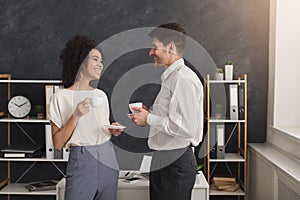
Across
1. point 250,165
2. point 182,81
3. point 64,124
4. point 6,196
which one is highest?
point 182,81

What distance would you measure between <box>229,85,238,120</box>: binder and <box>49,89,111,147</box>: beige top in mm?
1534

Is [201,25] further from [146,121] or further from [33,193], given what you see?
[33,193]

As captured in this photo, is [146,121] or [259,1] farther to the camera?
[259,1]

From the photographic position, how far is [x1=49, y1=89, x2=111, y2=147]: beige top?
2.41m

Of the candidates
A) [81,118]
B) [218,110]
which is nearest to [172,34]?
[81,118]

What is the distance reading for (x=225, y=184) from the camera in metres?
3.86

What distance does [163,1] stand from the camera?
157 inches

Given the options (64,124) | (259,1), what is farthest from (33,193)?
(259,1)

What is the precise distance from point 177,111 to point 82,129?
52cm

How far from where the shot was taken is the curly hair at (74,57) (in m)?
2.46

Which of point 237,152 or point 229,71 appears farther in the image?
point 237,152

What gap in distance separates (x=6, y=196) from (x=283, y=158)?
7.66ft

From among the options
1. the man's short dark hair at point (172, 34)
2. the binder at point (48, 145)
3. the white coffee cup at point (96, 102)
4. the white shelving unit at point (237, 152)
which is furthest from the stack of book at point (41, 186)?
the man's short dark hair at point (172, 34)

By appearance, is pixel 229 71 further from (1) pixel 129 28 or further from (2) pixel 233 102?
(1) pixel 129 28
